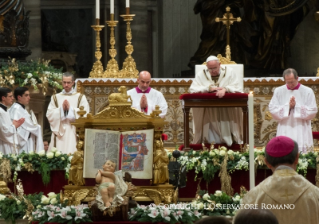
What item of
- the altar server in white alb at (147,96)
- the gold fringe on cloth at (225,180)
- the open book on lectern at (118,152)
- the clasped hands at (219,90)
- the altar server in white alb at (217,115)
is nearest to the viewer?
the open book on lectern at (118,152)

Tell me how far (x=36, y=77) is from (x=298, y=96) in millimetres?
4196

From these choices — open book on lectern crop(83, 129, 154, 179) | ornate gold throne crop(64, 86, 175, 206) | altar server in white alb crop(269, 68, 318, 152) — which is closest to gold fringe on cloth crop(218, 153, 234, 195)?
ornate gold throne crop(64, 86, 175, 206)

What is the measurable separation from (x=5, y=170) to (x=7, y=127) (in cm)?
189

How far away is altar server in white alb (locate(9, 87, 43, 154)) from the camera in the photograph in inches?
478

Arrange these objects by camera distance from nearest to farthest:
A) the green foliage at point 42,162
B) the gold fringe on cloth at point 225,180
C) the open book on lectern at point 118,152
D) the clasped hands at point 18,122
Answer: the open book on lectern at point 118,152 < the gold fringe on cloth at point 225,180 < the green foliage at point 42,162 < the clasped hands at point 18,122

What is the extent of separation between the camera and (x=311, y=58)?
57.6 ft

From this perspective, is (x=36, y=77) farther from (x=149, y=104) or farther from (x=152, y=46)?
(x=152, y=46)

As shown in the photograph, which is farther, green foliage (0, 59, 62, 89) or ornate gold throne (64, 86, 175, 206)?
green foliage (0, 59, 62, 89)

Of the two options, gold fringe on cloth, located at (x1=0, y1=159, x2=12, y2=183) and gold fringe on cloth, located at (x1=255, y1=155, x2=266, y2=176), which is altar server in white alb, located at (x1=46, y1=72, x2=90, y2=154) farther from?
gold fringe on cloth, located at (x1=255, y1=155, x2=266, y2=176)

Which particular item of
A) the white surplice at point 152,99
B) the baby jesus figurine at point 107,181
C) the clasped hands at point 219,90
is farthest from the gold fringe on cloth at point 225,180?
the white surplice at point 152,99

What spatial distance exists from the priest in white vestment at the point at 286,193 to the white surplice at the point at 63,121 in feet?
21.9

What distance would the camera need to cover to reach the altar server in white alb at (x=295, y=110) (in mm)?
11945

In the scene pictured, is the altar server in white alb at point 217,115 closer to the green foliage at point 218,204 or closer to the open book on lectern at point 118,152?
the green foliage at point 218,204

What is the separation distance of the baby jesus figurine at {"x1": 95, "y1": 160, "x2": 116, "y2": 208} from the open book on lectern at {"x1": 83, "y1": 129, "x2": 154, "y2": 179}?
1.01 ft
